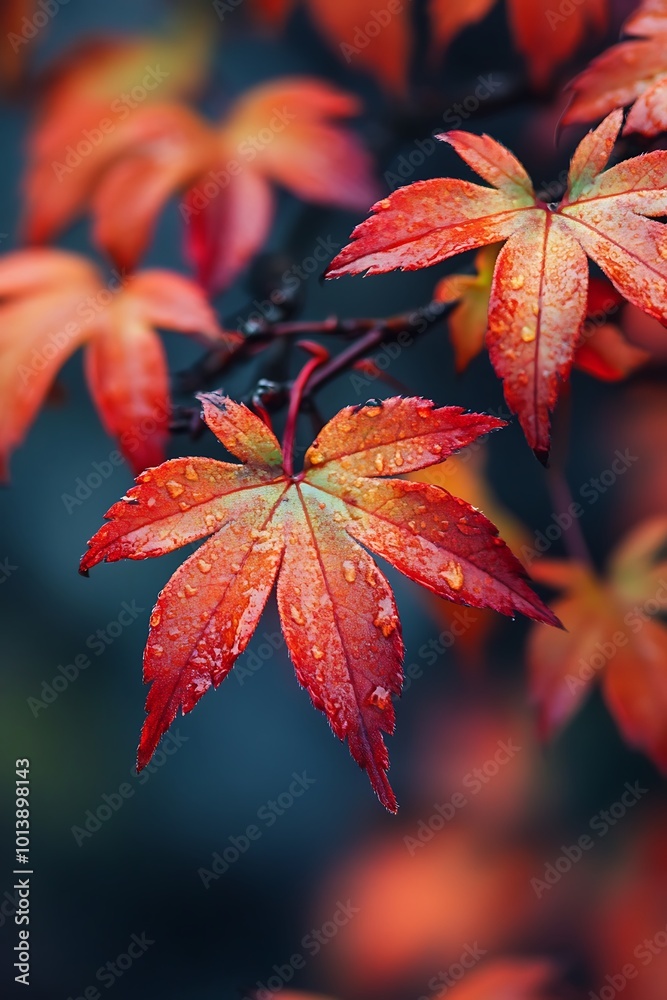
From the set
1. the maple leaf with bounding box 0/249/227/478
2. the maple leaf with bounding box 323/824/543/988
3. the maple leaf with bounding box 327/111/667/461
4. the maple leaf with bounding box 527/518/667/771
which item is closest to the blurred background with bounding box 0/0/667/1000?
the maple leaf with bounding box 323/824/543/988

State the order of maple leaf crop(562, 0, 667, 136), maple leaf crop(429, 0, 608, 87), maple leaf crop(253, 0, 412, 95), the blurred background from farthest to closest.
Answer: the blurred background < maple leaf crop(253, 0, 412, 95) < maple leaf crop(429, 0, 608, 87) < maple leaf crop(562, 0, 667, 136)

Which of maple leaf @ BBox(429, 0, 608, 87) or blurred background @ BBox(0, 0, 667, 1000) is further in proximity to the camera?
blurred background @ BBox(0, 0, 667, 1000)

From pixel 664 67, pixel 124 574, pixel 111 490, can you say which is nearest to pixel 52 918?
pixel 124 574

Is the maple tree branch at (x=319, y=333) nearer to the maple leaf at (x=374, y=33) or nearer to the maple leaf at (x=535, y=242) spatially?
the maple leaf at (x=535, y=242)

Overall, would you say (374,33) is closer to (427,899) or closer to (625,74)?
(625,74)

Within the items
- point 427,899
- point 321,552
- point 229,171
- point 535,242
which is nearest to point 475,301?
point 535,242

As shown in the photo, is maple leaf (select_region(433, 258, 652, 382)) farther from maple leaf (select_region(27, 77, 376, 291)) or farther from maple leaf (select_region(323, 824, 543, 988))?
maple leaf (select_region(323, 824, 543, 988))


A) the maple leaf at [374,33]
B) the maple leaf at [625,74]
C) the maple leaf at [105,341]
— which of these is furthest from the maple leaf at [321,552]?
the maple leaf at [374,33]

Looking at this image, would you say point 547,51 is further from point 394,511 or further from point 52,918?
point 52,918
